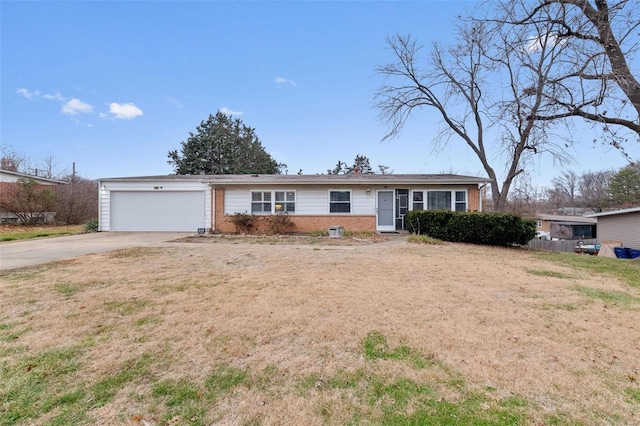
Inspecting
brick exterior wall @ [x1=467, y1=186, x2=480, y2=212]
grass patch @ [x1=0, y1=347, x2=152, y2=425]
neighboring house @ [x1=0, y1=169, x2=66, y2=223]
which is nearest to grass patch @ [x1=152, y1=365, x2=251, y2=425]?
grass patch @ [x1=0, y1=347, x2=152, y2=425]

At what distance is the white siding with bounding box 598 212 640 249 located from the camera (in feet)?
63.8

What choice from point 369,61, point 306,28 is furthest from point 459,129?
point 306,28

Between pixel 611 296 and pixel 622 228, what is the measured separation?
21886 millimetres

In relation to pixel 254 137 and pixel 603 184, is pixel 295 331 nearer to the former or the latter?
pixel 254 137

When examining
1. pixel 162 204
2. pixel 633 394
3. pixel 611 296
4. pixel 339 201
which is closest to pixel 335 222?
pixel 339 201

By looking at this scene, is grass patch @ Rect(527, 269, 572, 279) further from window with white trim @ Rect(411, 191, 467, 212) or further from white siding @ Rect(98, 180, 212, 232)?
white siding @ Rect(98, 180, 212, 232)

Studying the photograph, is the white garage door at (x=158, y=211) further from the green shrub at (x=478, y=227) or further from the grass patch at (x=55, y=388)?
the grass patch at (x=55, y=388)

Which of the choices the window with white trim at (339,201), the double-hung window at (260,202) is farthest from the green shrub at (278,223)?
the window with white trim at (339,201)

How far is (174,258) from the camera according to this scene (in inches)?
308

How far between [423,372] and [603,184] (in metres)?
57.7

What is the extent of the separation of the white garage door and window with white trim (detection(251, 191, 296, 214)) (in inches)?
104

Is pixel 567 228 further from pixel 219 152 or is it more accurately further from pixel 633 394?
pixel 633 394

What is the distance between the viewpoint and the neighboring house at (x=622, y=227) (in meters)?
19.4

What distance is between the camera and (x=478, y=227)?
11602 mm
